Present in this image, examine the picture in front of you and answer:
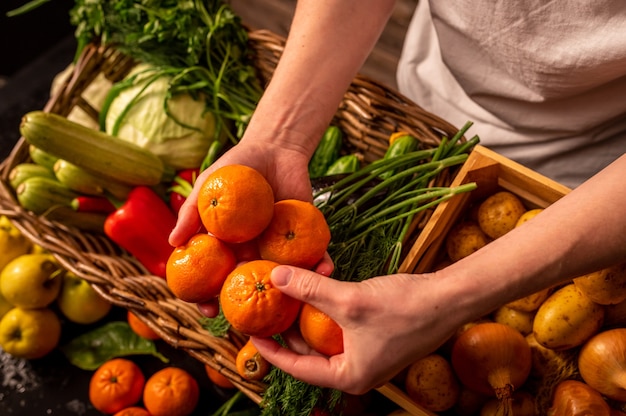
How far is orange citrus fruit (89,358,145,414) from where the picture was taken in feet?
4.43

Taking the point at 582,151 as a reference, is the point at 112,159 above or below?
below

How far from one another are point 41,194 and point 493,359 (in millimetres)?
1072

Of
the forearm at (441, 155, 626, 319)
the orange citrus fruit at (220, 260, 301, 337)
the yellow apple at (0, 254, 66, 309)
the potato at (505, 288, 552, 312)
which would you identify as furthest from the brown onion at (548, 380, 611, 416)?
the yellow apple at (0, 254, 66, 309)

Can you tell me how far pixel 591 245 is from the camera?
81cm

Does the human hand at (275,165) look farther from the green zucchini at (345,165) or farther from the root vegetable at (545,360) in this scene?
the root vegetable at (545,360)

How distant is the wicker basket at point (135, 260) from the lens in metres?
1.16

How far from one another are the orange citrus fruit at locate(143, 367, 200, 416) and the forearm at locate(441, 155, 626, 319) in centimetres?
78

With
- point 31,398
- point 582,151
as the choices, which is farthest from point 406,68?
point 31,398

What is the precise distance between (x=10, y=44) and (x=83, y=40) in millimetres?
1127

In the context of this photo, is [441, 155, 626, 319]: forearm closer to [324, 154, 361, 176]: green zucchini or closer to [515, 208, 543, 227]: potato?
[515, 208, 543, 227]: potato

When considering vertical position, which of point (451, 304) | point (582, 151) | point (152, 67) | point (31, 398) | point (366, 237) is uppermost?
point (582, 151)

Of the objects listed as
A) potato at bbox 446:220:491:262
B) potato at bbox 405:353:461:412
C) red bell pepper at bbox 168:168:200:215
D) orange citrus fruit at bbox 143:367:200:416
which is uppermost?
potato at bbox 446:220:491:262

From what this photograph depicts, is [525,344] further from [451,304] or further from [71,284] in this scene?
[71,284]

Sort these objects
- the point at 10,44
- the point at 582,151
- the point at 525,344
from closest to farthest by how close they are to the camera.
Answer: the point at 525,344, the point at 582,151, the point at 10,44
